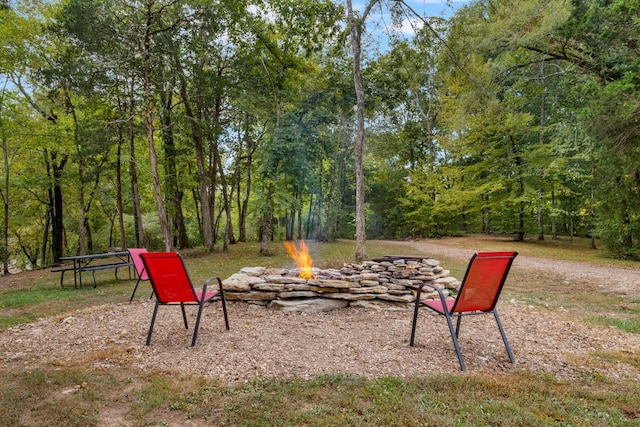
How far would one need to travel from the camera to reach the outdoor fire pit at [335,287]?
14.7 feet

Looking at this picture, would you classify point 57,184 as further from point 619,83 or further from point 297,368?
point 619,83

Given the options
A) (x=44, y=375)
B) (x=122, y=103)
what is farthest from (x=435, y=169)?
(x=44, y=375)

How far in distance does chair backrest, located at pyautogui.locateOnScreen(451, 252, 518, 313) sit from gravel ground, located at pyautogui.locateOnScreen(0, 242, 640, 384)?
471mm

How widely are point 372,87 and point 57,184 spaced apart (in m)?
12.6

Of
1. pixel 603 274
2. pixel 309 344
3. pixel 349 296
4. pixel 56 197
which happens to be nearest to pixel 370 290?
pixel 349 296

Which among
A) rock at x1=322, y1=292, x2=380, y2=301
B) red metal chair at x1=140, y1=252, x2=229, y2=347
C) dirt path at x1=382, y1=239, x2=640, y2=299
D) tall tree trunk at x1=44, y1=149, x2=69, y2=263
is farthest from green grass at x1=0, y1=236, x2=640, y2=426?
tall tree trunk at x1=44, y1=149, x2=69, y2=263

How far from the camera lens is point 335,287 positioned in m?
4.48

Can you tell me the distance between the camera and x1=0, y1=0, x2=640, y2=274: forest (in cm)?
820

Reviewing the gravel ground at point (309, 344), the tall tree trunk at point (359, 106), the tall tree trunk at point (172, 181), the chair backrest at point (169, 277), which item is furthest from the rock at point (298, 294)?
the tall tree trunk at point (172, 181)

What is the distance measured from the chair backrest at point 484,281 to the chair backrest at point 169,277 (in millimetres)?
2545

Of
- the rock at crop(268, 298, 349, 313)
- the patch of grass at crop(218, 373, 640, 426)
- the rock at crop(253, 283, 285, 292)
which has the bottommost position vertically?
the patch of grass at crop(218, 373, 640, 426)

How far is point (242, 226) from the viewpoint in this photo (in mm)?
18969

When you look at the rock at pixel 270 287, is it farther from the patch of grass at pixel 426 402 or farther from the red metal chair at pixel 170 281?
the patch of grass at pixel 426 402

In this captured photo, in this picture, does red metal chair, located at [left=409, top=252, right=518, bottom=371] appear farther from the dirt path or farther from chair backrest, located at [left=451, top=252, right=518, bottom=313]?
the dirt path
